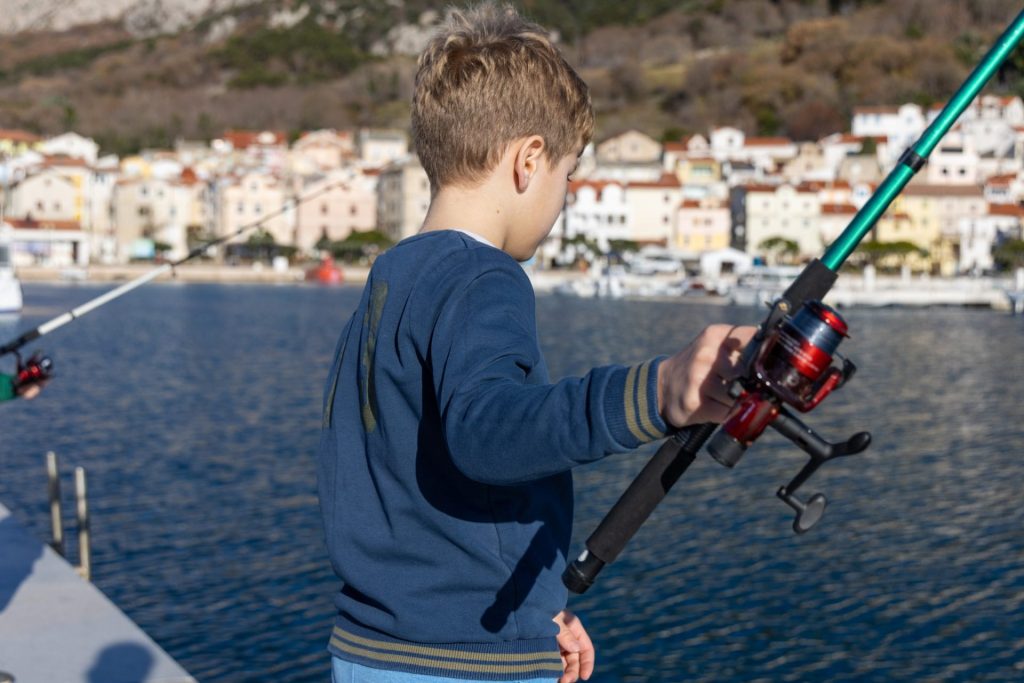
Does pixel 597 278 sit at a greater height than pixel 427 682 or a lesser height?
lesser

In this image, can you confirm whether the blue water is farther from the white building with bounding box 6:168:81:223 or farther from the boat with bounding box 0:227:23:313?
the white building with bounding box 6:168:81:223

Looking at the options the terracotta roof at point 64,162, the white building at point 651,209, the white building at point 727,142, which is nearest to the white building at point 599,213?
the white building at point 651,209

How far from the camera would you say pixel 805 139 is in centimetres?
11156

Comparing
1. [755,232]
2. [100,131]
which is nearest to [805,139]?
[755,232]

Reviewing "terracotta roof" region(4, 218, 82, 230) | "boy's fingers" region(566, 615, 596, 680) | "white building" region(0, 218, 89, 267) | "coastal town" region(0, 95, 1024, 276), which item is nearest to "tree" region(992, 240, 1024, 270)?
"coastal town" region(0, 95, 1024, 276)

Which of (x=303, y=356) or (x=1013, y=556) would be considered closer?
(x=1013, y=556)

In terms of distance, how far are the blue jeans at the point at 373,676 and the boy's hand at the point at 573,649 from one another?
0.19m

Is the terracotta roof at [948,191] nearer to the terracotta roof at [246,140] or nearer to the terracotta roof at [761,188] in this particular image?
the terracotta roof at [761,188]

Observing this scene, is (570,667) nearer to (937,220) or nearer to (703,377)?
(703,377)

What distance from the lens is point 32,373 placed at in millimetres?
5496

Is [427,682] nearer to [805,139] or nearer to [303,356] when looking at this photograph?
[303,356]

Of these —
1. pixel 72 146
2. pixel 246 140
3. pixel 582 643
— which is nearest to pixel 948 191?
pixel 246 140

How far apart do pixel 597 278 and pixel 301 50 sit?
327 ft

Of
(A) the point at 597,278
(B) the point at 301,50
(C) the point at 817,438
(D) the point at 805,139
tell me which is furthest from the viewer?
(B) the point at 301,50
